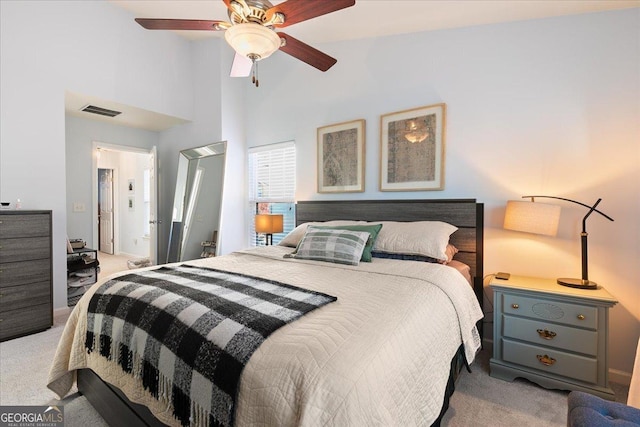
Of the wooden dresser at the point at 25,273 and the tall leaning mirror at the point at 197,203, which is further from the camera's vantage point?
the tall leaning mirror at the point at 197,203

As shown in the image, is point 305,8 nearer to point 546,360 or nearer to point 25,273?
point 546,360

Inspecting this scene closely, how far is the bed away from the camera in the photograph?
86cm

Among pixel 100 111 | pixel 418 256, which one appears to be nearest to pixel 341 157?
pixel 418 256

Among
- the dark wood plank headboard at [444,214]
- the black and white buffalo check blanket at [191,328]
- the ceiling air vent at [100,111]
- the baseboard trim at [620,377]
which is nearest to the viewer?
the black and white buffalo check blanket at [191,328]

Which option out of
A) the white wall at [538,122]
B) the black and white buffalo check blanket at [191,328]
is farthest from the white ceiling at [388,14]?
the black and white buffalo check blanket at [191,328]

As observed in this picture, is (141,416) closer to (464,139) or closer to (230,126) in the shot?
(464,139)

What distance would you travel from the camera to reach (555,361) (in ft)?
6.39

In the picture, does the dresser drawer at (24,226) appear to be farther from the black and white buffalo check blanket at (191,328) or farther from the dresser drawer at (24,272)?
the black and white buffalo check blanket at (191,328)

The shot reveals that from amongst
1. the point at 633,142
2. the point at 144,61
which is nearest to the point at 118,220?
the point at 144,61

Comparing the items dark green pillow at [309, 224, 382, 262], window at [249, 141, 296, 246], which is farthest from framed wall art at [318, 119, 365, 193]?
dark green pillow at [309, 224, 382, 262]

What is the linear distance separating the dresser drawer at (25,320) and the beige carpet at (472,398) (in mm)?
372

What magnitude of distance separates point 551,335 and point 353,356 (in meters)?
1.77

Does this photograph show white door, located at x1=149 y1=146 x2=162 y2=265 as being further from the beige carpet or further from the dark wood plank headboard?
the dark wood plank headboard

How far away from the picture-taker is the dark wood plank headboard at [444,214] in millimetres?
2523
